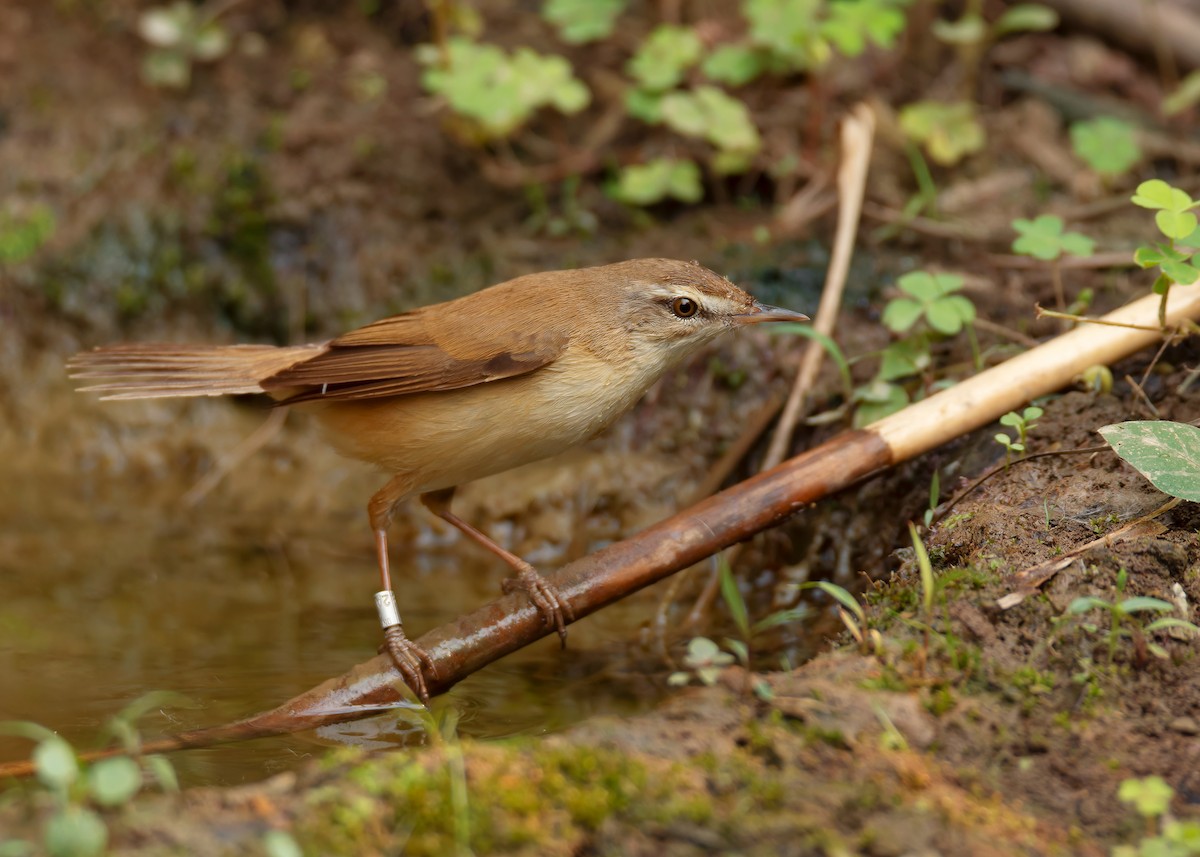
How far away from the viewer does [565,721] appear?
4375 millimetres

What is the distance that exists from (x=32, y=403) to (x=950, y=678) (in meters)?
6.12

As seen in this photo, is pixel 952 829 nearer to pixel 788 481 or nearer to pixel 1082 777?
pixel 1082 777

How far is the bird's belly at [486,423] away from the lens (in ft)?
14.9

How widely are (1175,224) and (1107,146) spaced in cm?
307

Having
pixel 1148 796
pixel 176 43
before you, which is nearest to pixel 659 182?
pixel 176 43

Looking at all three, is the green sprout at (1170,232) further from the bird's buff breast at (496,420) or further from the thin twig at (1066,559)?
the bird's buff breast at (496,420)

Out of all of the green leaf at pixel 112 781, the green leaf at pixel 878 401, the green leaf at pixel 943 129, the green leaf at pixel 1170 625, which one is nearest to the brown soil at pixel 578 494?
the green leaf at pixel 1170 625

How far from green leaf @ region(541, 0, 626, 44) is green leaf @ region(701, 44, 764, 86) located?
0.66 m

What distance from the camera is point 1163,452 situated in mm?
3664

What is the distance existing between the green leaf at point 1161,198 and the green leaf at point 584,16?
3.80 meters

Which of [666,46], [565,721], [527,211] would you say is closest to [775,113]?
[666,46]

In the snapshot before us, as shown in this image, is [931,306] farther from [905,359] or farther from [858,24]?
[858,24]

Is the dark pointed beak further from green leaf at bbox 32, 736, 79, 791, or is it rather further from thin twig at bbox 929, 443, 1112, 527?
green leaf at bbox 32, 736, 79, 791

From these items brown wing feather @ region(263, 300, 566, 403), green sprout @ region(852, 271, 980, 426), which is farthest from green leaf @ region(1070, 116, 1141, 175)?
brown wing feather @ region(263, 300, 566, 403)
